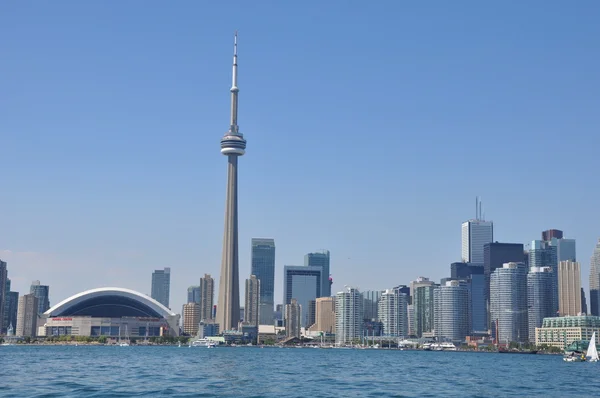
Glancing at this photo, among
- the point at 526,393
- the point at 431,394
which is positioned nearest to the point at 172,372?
the point at 431,394

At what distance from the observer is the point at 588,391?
74.8m

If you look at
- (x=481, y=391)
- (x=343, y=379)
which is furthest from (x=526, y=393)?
(x=343, y=379)

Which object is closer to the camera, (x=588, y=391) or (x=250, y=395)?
(x=250, y=395)

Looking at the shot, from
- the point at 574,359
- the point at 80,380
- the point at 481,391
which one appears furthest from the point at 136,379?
the point at 574,359

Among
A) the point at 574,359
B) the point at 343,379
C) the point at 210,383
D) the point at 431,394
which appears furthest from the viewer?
the point at 574,359

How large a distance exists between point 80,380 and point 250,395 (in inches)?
808

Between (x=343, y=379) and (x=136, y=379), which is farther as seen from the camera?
(x=343, y=379)

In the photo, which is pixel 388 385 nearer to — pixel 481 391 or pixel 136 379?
pixel 481 391

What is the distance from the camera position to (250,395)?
6212 cm

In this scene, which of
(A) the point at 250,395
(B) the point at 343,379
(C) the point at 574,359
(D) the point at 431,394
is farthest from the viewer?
(C) the point at 574,359

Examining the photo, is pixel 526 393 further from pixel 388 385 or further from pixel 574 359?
pixel 574 359

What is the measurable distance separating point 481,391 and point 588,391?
35.2 ft

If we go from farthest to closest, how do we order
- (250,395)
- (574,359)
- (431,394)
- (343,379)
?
(574,359), (343,379), (431,394), (250,395)

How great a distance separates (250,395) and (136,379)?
1868cm
